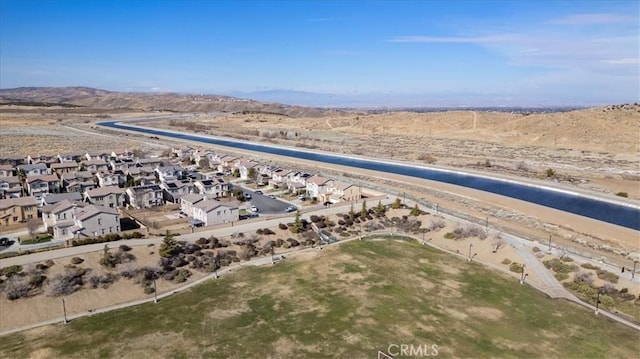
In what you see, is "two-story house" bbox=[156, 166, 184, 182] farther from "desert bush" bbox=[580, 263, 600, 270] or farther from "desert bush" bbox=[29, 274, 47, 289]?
"desert bush" bbox=[580, 263, 600, 270]

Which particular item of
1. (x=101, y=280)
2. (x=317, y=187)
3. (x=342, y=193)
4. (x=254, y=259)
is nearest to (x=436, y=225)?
(x=342, y=193)

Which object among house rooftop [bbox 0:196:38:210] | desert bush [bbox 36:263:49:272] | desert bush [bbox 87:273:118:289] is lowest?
desert bush [bbox 87:273:118:289]

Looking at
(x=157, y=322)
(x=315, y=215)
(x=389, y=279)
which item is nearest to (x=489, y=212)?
(x=315, y=215)

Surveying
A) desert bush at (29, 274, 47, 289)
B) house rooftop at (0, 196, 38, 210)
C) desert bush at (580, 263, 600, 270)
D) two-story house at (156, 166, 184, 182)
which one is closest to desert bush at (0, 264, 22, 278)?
desert bush at (29, 274, 47, 289)

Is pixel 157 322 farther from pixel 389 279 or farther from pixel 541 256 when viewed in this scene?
pixel 541 256

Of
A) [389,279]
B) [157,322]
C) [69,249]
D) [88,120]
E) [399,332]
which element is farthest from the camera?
[88,120]

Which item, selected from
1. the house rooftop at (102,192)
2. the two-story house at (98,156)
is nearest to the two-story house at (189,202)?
the house rooftop at (102,192)

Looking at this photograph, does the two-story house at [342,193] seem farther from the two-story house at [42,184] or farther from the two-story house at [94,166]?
the two-story house at [42,184]
